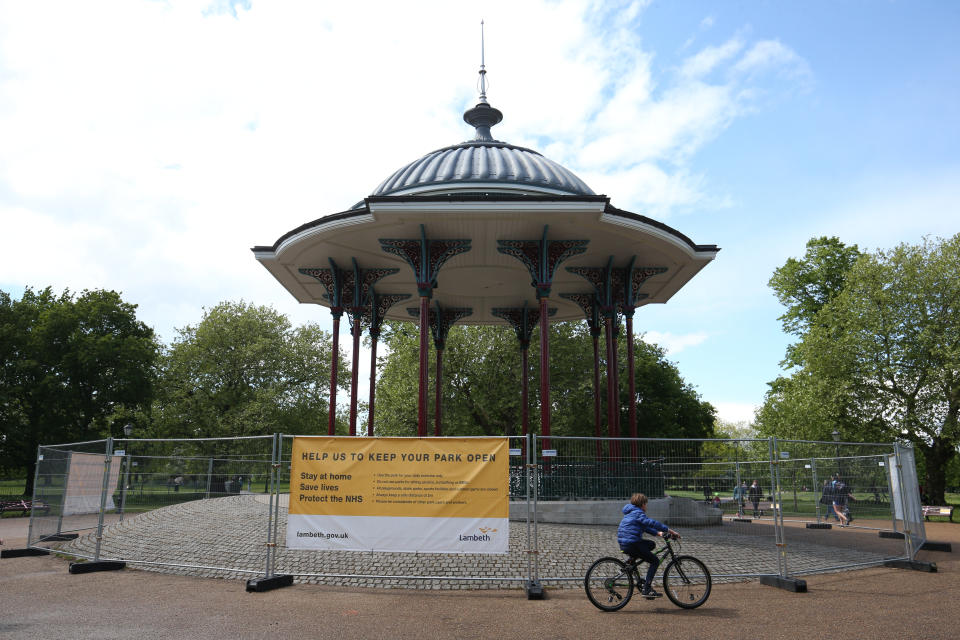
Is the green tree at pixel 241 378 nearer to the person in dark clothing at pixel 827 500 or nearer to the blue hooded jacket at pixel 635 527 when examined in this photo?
the person in dark clothing at pixel 827 500

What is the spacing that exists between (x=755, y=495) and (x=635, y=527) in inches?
215

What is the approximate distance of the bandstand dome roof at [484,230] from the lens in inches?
648

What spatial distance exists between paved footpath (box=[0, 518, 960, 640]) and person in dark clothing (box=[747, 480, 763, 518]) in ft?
7.12

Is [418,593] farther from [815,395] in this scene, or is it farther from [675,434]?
[675,434]

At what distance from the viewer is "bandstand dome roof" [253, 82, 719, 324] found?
16469mm

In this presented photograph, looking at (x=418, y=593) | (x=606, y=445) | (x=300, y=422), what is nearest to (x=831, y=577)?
(x=418, y=593)

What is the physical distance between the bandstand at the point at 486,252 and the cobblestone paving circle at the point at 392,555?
224 inches

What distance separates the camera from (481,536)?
8.80 metres

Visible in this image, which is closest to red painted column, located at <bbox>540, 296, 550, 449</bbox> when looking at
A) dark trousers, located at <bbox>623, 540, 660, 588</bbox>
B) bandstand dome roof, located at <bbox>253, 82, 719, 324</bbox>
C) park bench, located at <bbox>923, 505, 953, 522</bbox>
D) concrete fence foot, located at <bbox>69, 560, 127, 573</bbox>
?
bandstand dome roof, located at <bbox>253, 82, 719, 324</bbox>

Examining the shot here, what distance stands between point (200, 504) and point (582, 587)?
10.1 m

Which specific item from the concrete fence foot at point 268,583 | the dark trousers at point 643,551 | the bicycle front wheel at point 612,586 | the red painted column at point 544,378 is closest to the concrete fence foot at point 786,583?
the dark trousers at point 643,551

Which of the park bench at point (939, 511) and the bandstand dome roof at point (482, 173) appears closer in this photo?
the bandstand dome roof at point (482, 173)

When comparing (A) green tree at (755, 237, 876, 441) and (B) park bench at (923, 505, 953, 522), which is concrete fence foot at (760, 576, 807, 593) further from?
(A) green tree at (755, 237, 876, 441)

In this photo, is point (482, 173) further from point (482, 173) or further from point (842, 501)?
point (842, 501)
